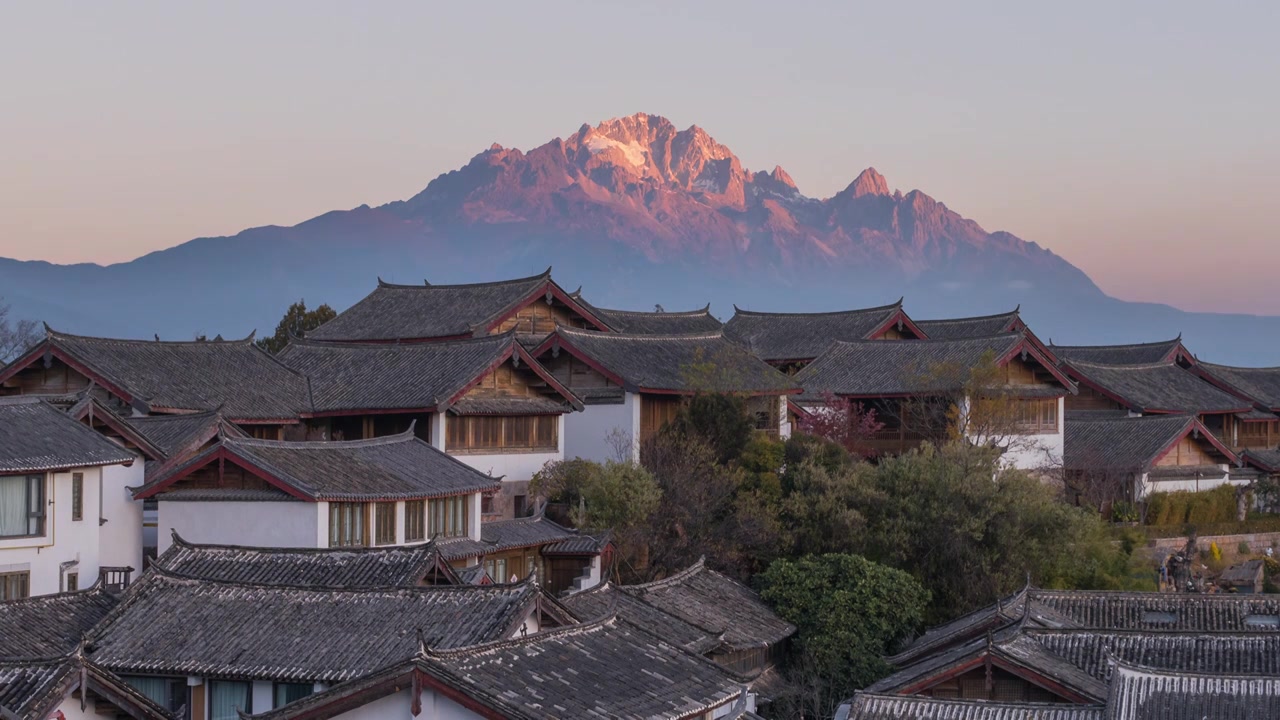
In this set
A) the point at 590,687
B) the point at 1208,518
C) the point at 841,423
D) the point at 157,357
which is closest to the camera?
the point at 590,687

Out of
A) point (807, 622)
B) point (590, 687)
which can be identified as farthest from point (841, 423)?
point (590, 687)

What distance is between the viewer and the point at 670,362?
49062 mm

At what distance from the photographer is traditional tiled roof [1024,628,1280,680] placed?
32.3 metres

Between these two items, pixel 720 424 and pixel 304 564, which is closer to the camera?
pixel 304 564

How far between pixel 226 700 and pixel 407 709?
481 centimetres

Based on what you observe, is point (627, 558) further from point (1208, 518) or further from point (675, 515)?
point (1208, 518)

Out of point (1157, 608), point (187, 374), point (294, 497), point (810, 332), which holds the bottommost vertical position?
point (1157, 608)

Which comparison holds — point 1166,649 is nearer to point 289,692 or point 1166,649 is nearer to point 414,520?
point 414,520

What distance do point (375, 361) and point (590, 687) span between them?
24891 mm

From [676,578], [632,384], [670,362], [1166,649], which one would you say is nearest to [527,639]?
[676,578]

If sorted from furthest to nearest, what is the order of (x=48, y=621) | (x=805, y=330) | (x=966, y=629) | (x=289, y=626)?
(x=805, y=330), (x=966, y=629), (x=48, y=621), (x=289, y=626)

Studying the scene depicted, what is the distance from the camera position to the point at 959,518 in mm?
41625

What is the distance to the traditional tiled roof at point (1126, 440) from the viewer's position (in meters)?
54.4

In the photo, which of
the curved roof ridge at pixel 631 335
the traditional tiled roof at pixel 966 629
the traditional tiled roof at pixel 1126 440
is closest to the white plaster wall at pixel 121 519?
the curved roof ridge at pixel 631 335
